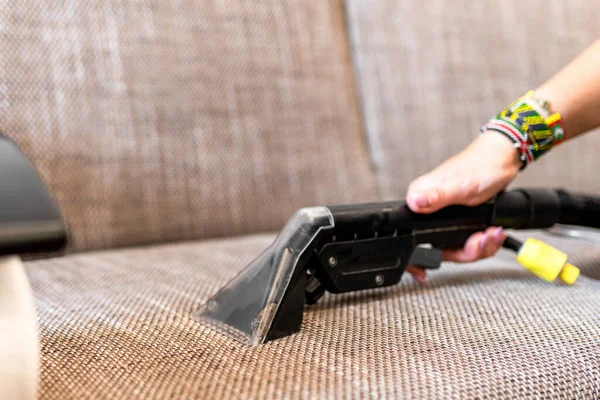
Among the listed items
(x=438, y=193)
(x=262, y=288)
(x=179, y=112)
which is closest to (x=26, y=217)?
(x=262, y=288)

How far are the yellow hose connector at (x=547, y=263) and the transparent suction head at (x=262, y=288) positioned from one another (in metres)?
0.28

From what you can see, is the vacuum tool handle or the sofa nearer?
the sofa

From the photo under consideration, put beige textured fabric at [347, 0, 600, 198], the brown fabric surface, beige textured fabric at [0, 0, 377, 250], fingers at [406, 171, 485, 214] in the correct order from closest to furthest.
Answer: the brown fabric surface < fingers at [406, 171, 485, 214] < beige textured fabric at [0, 0, 377, 250] < beige textured fabric at [347, 0, 600, 198]

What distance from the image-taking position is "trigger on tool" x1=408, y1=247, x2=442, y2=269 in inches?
27.4

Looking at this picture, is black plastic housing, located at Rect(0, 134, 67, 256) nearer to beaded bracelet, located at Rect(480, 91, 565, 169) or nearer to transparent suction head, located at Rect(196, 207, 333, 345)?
transparent suction head, located at Rect(196, 207, 333, 345)

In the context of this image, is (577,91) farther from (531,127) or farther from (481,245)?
(481,245)

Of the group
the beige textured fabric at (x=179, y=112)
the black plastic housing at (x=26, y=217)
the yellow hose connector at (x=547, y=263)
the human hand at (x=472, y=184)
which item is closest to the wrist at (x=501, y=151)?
the human hand at (x=472, y=184)

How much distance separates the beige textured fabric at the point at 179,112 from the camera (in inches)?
36.6

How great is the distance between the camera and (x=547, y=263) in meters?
0.70

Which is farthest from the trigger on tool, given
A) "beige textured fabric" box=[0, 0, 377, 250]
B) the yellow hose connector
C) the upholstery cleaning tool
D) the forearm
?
"beige textured fabric" box=[0, 0, 377, 250]

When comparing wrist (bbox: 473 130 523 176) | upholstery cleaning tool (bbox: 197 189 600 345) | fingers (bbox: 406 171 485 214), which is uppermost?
wrist (bbox: 473 130 523 176)

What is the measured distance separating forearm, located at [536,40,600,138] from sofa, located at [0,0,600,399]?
21 cm

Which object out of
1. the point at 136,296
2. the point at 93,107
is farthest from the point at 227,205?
the point at 136,296

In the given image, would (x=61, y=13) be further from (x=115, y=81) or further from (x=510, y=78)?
(x=510, y=78)
